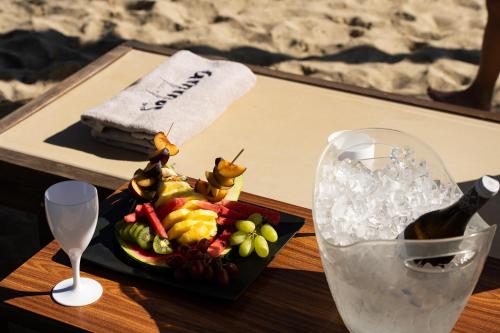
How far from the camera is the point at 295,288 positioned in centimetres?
156

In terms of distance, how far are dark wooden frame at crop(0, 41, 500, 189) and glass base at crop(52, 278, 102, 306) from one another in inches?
17.5

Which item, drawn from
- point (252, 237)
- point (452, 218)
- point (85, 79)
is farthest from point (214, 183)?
point (85, 79)

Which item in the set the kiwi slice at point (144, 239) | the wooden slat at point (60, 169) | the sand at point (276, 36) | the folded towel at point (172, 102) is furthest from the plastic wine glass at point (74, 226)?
the sand at point (276, 36)

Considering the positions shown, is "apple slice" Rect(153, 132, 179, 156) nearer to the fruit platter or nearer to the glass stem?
the fruit platter

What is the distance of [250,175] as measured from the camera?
2115 millimetres

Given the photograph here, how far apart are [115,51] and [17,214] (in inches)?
23.3

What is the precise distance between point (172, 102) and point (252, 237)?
80cm

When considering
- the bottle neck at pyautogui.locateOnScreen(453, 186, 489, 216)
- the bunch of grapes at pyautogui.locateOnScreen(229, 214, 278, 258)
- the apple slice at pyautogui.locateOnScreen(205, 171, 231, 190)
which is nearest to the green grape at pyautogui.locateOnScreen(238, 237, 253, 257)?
the bunch of grapes at pyautogui.locateOnScreen(229, 214, 278, 258)

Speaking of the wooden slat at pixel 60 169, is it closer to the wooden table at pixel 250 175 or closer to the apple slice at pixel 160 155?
the wooden table at pixel 250 175

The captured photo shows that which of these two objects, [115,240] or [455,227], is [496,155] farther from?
[115,240]

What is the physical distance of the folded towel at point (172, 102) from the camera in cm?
220

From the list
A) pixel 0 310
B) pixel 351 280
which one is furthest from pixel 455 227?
pixel 0 310

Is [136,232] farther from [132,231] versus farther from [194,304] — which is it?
[194,304]

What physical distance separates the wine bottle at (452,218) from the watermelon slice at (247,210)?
336mm
